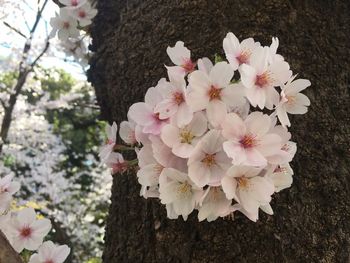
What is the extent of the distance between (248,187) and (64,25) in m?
1.05

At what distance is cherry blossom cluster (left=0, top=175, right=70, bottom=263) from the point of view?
1.18m

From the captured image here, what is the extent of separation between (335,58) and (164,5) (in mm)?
486

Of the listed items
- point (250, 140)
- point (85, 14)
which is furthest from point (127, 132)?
point (85, 14)

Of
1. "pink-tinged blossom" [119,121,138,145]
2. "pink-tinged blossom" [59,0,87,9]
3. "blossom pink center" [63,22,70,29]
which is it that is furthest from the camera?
"blossom pink center" [63,22,70,29]

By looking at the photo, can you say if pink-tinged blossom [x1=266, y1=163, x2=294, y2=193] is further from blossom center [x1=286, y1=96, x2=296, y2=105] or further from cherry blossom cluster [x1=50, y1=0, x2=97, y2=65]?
cherry blossom cluster [x1=50, y1=0, x2=97, y2=65]

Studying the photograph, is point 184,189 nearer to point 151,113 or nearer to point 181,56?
point 151,113

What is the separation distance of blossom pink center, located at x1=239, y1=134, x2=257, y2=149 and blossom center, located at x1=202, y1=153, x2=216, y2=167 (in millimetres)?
56

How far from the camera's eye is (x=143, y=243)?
3.74ft

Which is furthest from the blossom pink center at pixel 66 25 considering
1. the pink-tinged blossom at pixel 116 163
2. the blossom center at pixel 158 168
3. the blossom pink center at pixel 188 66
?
the blossom center at pixel 158 168

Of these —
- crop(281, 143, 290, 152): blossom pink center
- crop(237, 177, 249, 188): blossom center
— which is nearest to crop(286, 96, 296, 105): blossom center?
crop(281, 143, 290, 152): blossom pink center

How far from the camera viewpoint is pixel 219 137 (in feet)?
2.64

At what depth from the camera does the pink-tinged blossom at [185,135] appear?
2.60 ft

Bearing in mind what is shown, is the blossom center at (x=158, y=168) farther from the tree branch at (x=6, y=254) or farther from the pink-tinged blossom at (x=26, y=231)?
the pink-tinged blossom at (x=26, y=231)

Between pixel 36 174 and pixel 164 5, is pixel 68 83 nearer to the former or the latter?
pixel 36 174
